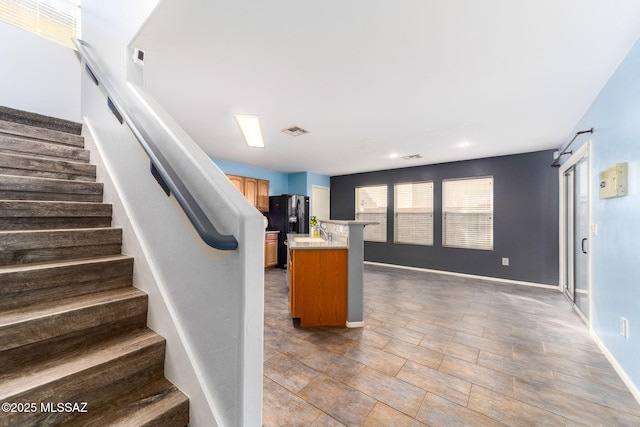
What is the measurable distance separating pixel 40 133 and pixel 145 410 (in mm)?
2421

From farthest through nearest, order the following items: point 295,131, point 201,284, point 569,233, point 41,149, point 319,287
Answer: point 569,233 < point 295,131 < point 319,287 < point 41,149 < point 201,284

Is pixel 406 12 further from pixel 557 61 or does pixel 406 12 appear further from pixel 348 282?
pixel 348 282

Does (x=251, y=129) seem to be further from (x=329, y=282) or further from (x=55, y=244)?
(x=55, y=244)

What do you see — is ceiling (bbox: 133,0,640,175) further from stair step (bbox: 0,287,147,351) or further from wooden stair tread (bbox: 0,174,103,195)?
stair step (bbox: 0,287,147,351)

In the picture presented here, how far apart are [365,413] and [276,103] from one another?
285 cm

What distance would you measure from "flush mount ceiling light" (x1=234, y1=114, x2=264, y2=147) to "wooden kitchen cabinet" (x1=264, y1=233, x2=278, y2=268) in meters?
2.38

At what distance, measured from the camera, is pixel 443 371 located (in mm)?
2037

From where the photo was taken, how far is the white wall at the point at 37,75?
8.52 ft

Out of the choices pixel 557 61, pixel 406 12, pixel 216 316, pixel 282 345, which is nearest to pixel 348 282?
pixel 282 345

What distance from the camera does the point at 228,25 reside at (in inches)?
67.1

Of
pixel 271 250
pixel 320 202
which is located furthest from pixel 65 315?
pixel 320 202

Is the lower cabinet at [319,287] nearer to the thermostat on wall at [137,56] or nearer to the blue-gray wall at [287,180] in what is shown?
the thermostat on wall at [137,56]

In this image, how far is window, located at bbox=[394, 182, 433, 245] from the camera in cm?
593

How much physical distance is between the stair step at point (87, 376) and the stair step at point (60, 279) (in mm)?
336
